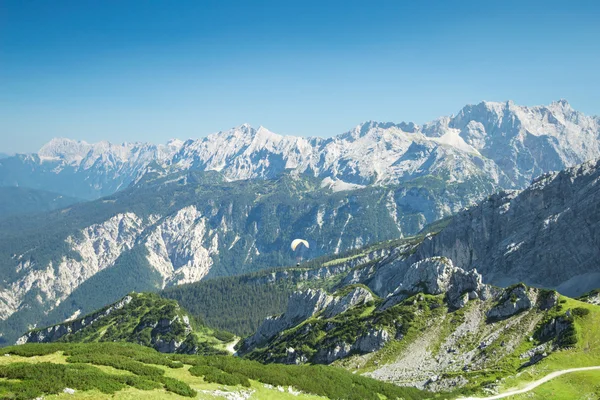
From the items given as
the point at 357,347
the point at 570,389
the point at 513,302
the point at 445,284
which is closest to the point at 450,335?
the point at 513,302

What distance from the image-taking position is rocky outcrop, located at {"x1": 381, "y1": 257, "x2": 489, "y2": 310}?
153500mm

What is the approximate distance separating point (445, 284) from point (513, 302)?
31.0m

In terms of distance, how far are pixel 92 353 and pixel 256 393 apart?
2445 centimetres

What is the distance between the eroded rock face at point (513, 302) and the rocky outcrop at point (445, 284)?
9.49 metres

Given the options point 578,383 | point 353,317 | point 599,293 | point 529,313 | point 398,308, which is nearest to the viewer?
point 578,383

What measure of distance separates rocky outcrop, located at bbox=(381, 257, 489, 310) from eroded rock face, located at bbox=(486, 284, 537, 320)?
9.49 m

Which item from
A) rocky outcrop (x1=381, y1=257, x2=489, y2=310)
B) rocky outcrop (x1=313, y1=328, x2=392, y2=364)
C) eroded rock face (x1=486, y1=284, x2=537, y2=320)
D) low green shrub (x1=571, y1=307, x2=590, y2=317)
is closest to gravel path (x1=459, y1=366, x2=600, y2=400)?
low green shrub (x1=571, y1=307, x2=590, y2=317)

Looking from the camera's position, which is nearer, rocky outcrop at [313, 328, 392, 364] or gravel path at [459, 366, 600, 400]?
gravel path at [459, 366, 600, 400]

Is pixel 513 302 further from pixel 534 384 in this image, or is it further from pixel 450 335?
pixel 534 384

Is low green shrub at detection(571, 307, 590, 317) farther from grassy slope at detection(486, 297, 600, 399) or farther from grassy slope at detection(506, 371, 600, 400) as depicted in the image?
grassy slope at detection(506, 371, 600, 400)

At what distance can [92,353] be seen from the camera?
70.2 meters

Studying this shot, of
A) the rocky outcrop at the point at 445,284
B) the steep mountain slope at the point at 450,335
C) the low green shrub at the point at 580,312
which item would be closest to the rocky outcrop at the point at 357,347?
the steep mountain slope at the point at 450,335

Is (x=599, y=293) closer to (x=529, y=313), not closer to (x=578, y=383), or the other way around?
(x=529, y=313)

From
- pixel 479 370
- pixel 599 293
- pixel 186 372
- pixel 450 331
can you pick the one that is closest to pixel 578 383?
pixel 479 370
